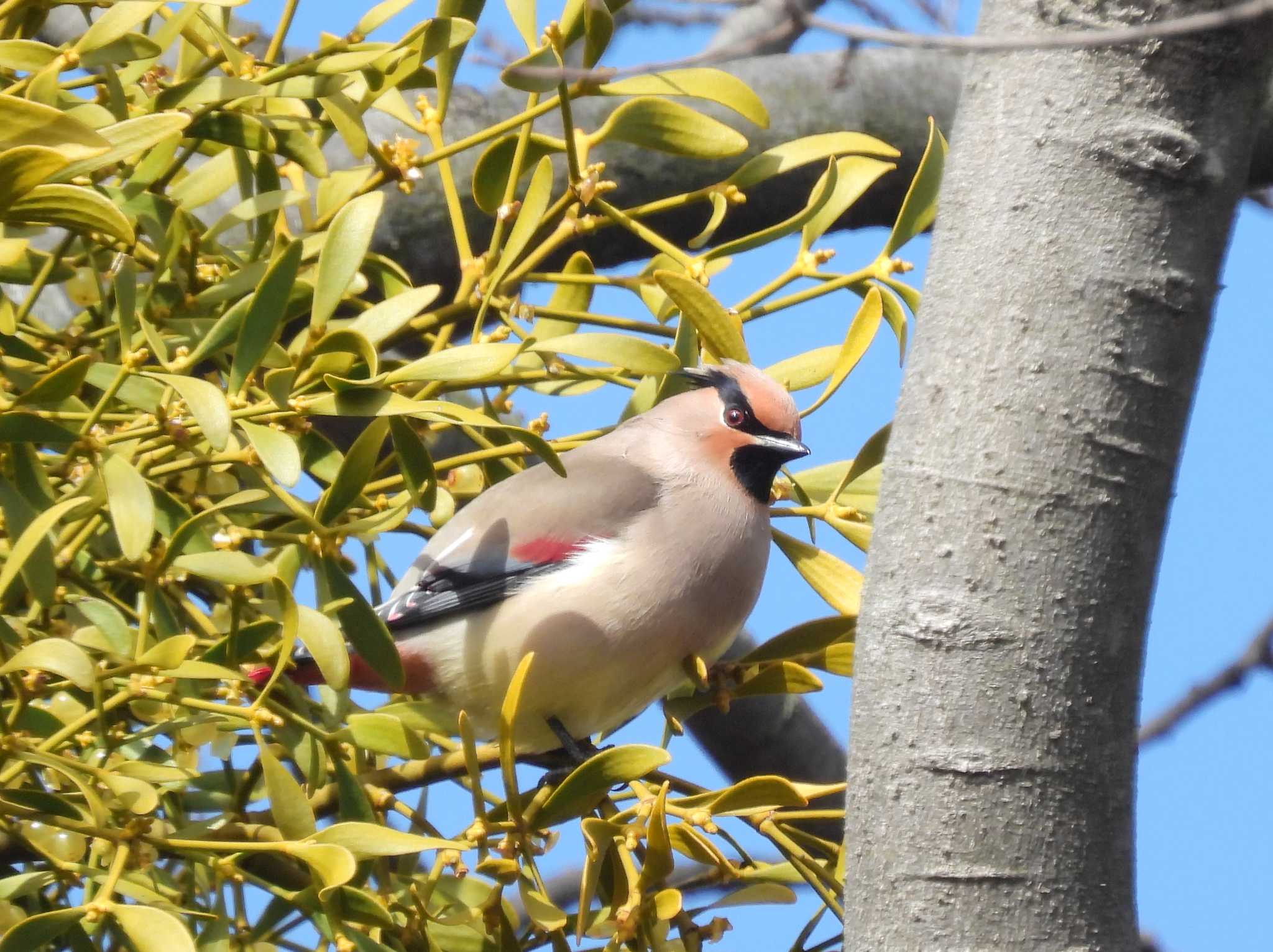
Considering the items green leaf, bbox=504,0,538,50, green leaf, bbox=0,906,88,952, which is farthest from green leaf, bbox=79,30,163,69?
green leaf, bbox=0,906,88,952

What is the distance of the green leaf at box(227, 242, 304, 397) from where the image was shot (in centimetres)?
121

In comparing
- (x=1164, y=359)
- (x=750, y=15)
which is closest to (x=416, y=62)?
(x=1164, y=359)

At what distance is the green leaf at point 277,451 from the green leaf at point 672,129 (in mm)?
466

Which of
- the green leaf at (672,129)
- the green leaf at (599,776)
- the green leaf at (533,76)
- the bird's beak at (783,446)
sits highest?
the green leaf at (533,76)

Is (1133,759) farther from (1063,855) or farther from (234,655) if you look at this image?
(234,655)

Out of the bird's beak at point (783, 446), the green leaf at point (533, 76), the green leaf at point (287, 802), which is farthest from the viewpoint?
the bird's beak at point (783, 446)

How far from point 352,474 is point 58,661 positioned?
269 mm

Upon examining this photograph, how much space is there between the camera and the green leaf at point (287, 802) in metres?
1.20

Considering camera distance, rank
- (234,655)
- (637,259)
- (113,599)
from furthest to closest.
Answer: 1. (637,259)
2. (113,599)
3. (234,655)

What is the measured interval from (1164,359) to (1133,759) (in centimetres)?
26

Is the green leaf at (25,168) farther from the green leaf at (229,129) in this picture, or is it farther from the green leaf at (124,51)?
the green leaf at (229,129)

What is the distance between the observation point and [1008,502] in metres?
0.96

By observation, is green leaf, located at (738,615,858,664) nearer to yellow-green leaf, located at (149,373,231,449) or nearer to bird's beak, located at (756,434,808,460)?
bird's beak, located at (756,434,808,460)

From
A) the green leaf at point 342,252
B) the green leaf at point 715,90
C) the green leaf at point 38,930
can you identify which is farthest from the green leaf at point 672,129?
the green leaf at point 38,930
